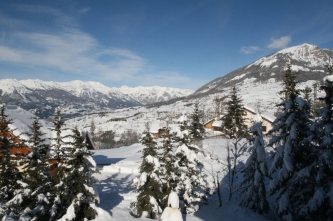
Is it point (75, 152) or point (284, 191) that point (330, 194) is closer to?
point (284, 191)

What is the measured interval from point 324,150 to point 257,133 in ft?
17.7

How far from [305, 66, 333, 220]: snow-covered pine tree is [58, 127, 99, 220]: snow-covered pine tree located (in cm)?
1200

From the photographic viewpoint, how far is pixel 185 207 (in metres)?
16.1

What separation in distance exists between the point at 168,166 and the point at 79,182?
580cm

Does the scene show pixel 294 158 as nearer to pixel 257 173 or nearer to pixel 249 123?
pixel 257 173

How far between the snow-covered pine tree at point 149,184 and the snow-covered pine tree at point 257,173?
22.2 feet

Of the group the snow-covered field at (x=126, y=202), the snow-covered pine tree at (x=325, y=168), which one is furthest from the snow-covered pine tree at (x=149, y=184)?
the snow-covered pine tree at (x=325, y=168)

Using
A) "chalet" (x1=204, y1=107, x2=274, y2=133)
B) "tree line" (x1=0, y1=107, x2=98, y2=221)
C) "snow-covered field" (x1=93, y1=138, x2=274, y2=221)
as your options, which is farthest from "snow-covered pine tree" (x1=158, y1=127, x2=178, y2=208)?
"chalet" (x1=204, y1=107, x2=274, y2=133)

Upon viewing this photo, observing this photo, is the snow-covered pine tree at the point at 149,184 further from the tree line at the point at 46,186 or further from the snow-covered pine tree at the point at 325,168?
the snow-covered pine tree at the point at 325,168

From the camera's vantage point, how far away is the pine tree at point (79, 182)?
43.6ft

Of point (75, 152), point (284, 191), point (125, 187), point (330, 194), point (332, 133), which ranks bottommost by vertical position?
point (125, 187)

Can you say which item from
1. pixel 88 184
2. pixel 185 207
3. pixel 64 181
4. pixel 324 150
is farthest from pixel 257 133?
pixel 64 181

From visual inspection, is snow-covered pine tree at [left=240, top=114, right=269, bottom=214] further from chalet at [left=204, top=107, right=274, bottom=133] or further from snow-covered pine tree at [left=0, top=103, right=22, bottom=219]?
chalet at [left=204, top=107, right=274, bottom=133]

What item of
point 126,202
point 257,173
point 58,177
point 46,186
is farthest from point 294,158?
point 126,202
